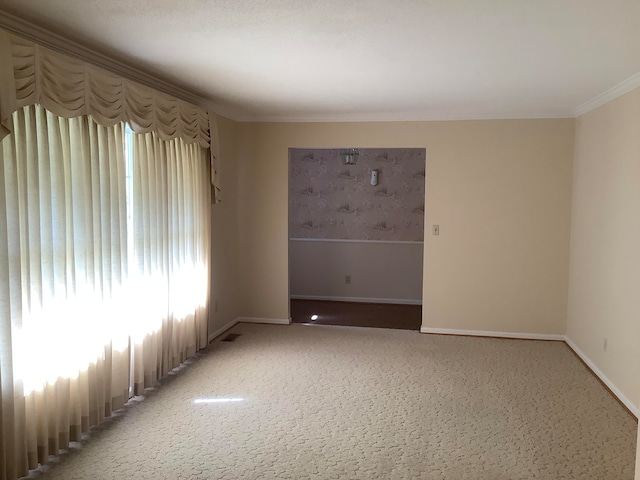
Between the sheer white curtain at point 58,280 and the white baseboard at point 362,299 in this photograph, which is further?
the white baseboard at point 362,299

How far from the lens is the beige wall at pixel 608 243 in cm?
364

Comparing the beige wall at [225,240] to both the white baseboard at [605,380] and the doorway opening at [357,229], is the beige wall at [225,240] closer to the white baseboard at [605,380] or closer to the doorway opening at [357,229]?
the doorway opening at [357,229]

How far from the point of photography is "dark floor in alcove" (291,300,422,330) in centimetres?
608

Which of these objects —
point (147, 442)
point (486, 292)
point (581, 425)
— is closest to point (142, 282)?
point (147, 442)

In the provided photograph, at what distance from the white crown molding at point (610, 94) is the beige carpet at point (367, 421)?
7.53ft

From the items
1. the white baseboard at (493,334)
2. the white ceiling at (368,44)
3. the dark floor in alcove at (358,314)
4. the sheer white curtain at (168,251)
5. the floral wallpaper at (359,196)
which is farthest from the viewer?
the floral wallpaper at (359,196)

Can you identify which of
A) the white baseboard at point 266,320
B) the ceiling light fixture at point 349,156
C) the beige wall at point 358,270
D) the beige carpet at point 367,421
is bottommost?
the beige carpet at point 367,421

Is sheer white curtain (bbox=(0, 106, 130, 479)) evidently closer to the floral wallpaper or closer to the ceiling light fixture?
the ceiling light fixture

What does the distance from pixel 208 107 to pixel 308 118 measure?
1.18 metres

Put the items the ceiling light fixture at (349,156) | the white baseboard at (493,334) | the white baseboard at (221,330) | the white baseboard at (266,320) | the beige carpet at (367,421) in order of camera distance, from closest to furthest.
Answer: the beige carpet at (367,421) < the white baseboard at (221,330) < the white baseboard at (493,334) < the white baseboard at (266,320) < the ceiling light fixture at (349,156)

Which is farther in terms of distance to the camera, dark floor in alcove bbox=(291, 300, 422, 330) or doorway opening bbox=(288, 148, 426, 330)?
doorway opening bbox=(288, 148, 426, 330)

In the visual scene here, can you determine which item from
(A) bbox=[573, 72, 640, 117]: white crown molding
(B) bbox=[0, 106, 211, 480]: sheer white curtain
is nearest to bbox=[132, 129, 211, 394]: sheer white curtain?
(B) bbox=[0, 106, 211, 480]: sheer white curtain

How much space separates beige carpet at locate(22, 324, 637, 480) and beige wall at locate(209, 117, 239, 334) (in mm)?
681

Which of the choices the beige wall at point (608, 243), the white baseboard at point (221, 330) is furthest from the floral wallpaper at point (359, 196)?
the beige wall at point (608, 243)
